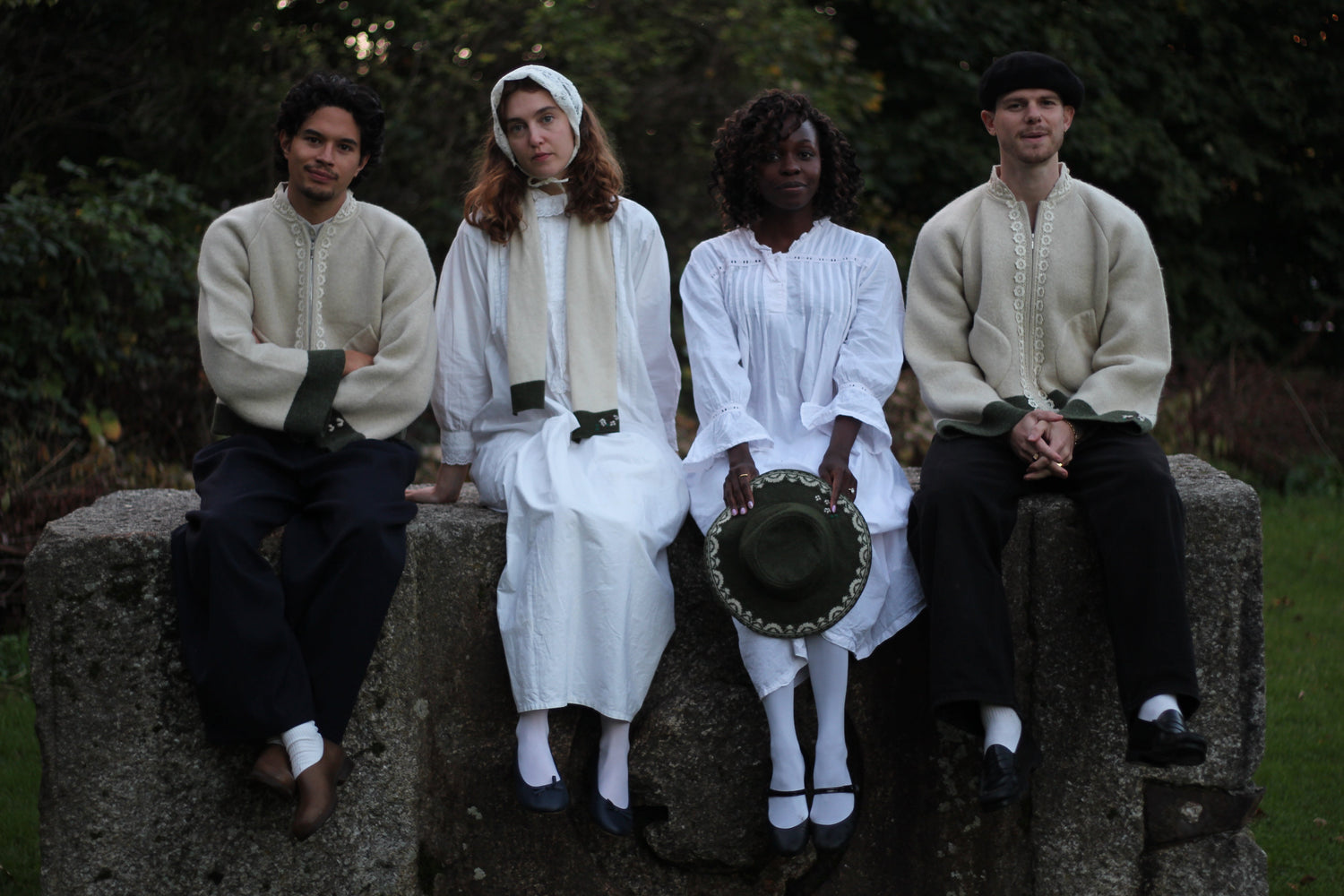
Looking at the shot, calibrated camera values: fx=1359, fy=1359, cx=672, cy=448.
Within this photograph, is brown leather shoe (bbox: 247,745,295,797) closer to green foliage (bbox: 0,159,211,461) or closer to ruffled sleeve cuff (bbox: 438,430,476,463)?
ruffled sleeve cuff (bbox: 438,430,476,463)

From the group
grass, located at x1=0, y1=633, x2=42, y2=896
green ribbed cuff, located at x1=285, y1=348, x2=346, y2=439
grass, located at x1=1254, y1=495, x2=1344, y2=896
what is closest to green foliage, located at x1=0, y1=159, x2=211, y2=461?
grass, located at x1=0, y1=633, x2=42, y2=896

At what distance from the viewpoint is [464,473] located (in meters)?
3.44

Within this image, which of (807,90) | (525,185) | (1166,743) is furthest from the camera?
(807,90)

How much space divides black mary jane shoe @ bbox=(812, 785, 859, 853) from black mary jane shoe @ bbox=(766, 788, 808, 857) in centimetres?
3

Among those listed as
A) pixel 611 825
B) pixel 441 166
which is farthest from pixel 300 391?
pixel 441 166

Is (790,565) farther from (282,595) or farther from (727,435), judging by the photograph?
(282,595)

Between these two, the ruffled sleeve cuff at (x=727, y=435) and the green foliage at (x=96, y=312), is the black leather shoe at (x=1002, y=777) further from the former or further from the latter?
the green foliage at (x=96, y=312)

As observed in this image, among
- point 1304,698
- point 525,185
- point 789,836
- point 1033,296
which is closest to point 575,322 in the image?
point 525,185

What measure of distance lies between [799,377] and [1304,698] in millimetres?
2407

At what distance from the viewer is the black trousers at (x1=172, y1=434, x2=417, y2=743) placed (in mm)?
2781

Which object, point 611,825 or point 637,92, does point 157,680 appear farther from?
point 637,92

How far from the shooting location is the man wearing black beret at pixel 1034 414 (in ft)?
9.32

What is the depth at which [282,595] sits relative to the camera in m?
2.87

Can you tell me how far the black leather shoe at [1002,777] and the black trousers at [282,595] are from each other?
1311 millimetres
